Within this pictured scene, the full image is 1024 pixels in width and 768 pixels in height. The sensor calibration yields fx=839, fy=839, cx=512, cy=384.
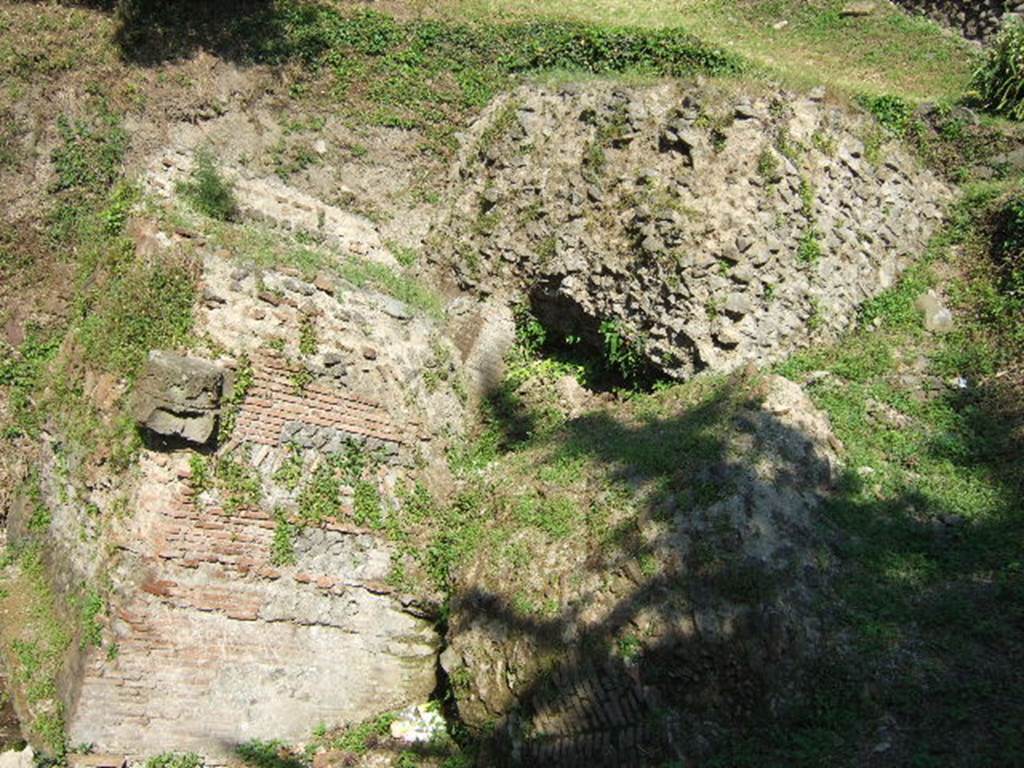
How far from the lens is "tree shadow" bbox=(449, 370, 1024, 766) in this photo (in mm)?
5633

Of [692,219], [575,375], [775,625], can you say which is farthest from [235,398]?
[692,219]

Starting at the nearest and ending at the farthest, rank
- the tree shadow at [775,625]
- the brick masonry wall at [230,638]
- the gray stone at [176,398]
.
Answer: the tree shadow at [775,625] < the brick masonry wall at [230,638] < the gray stone at [176,398]

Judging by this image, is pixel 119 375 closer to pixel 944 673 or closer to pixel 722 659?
pixel 722 659

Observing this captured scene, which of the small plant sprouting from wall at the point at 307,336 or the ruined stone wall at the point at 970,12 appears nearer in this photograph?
the small plant sprouting from wall at the point at 307,336

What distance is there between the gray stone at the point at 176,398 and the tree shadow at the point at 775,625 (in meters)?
2.88

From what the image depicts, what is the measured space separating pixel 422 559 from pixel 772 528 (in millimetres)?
3383

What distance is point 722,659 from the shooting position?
241 inches

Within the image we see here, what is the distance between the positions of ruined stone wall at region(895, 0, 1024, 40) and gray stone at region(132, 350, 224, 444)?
567 inches

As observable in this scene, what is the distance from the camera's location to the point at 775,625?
20.2ft

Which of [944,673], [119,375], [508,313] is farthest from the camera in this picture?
[508,313]

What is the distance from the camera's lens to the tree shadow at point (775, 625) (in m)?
5.63

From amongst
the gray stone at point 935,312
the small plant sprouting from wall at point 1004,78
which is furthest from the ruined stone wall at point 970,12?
the gray stone at point 935,312

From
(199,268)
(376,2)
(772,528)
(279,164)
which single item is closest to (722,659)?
(772,528)

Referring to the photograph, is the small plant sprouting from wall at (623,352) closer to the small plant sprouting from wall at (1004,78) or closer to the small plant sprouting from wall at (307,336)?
the small plant sprouting from wall at (307,336)
